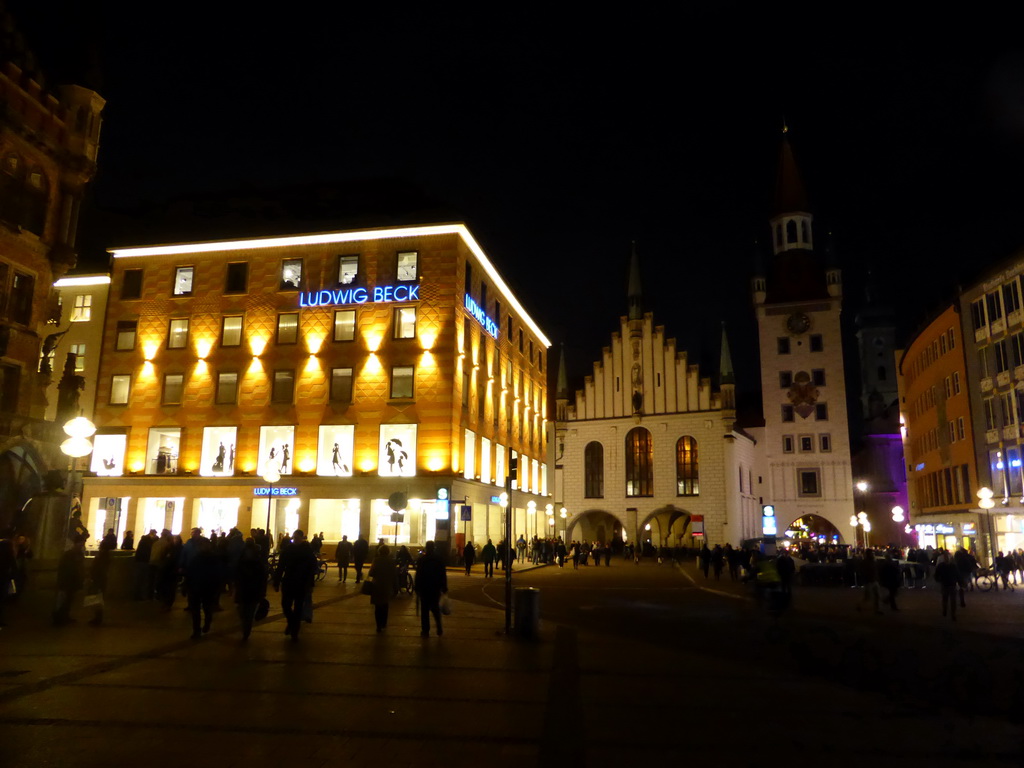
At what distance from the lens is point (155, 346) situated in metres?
40.6

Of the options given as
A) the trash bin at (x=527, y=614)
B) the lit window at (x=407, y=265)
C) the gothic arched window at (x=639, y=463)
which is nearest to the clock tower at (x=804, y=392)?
the gothic arched window at (x=639, y=463)

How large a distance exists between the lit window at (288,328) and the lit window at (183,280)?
5622mm

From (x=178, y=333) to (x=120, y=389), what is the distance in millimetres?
4288

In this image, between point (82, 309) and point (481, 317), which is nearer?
point (481, 317)

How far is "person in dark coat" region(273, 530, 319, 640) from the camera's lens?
42.1 feet

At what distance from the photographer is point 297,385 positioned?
1529 inches

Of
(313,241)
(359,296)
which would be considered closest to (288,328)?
(359,296)

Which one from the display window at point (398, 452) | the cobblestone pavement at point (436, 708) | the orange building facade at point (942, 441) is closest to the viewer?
the cobblestone pavement at point (436, 708)

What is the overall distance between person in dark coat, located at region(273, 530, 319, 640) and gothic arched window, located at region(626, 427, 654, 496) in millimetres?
48130

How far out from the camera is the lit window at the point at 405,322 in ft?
126

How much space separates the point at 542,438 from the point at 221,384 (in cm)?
2621

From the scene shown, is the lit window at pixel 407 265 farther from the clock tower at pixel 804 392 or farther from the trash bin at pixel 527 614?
the clock tower at pixel 804 392

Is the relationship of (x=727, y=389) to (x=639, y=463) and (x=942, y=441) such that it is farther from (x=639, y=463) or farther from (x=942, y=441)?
(x=942, y=441)

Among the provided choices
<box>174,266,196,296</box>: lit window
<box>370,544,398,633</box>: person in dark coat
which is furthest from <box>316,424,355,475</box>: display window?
<box>370,544,398,633</box>: person in dark coat
